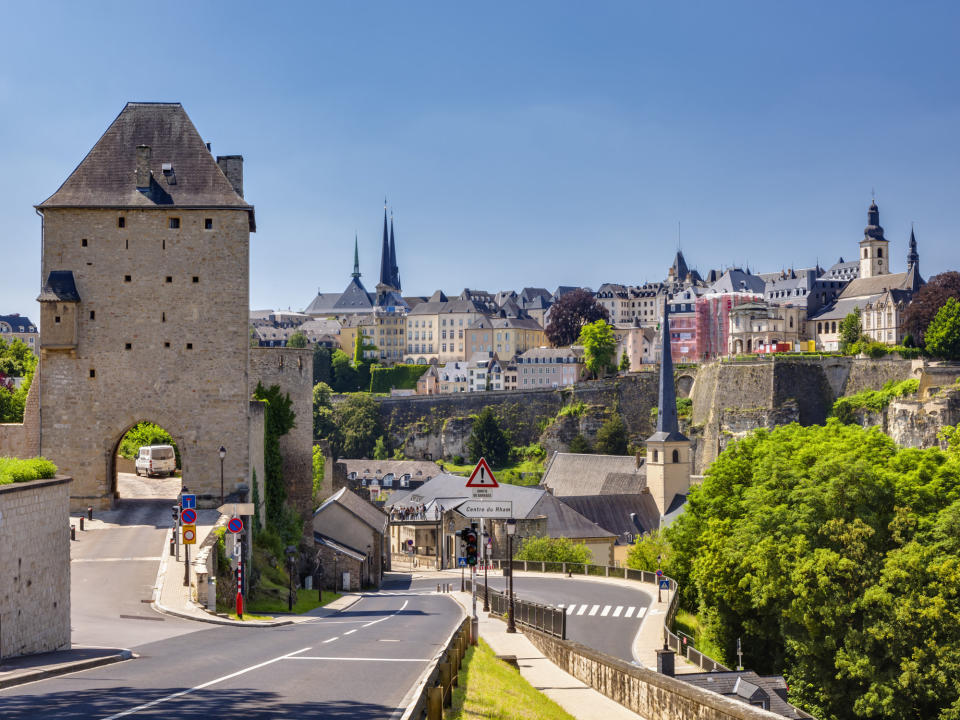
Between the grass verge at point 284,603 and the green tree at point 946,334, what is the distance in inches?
2725

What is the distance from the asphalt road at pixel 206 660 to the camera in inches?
443

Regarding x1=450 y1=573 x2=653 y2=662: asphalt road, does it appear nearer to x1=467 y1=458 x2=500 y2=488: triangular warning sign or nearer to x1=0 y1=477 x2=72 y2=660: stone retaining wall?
x1=467 y1=458 x2=500 y2=488: triangular warning sign

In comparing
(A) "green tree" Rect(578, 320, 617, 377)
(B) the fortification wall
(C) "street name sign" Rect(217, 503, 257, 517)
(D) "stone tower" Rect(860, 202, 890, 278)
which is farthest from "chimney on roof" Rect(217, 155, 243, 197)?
(D) "stone tower" Rect(860, 202, 890, 278)

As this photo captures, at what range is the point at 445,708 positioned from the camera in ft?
37.7

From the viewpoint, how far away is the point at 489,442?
108500mm

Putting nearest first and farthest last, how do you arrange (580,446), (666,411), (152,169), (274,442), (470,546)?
(470,546) < (152,169) < (274,442) < (666,411) < (580,446)

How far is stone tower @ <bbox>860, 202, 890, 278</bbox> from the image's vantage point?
132000 mm

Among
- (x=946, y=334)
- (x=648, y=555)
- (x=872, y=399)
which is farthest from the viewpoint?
(x=946, y=334)

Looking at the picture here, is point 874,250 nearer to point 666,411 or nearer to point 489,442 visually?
point 489,442

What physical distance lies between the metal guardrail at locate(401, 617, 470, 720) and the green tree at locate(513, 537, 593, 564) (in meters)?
38.6

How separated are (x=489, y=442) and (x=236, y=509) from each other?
81.3 metres

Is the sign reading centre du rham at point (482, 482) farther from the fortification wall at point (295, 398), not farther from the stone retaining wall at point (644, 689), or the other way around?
the fortification wall at point (295, 398)

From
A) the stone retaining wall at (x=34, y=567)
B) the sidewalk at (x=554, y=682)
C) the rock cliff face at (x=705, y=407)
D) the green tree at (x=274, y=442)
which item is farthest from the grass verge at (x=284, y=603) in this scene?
the rock cliff face at (x=705, y=407)

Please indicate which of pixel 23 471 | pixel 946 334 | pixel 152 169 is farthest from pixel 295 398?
pixel 946 334
